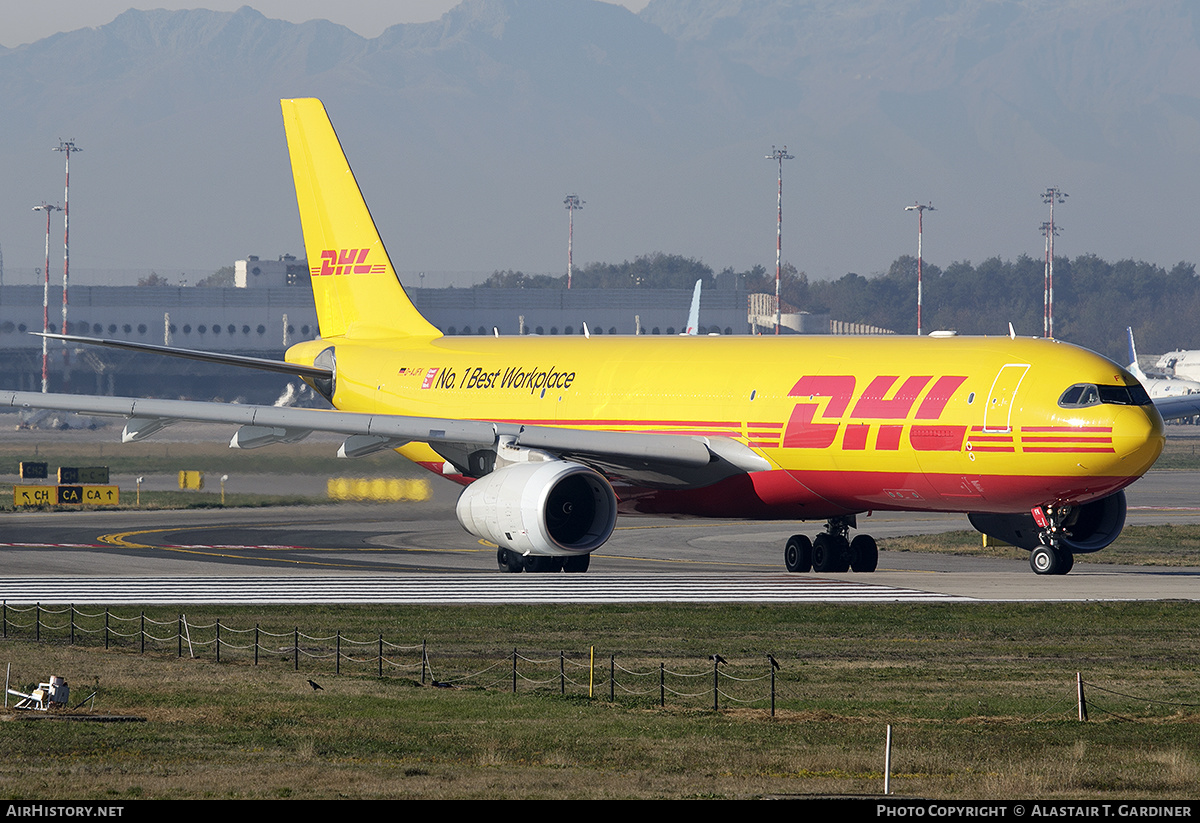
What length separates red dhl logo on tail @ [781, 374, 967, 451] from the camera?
3612 centimetres

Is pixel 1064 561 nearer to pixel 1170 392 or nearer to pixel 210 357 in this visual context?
pixel 210 357

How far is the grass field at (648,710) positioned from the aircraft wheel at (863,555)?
851 centimetres

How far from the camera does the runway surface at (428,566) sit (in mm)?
35812

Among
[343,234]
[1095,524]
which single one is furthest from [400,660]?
[343,234]

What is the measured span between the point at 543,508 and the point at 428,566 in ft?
24.8

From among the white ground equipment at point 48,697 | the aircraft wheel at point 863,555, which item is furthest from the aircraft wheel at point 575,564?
the white ground equipment at point 48,697

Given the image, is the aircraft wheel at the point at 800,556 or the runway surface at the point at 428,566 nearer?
the runway surface at the point at 428,566

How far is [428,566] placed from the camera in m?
43.4

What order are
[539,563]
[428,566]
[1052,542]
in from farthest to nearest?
[428,566]
[539,563]
[1052,542]

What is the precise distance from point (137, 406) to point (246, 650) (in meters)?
14.7

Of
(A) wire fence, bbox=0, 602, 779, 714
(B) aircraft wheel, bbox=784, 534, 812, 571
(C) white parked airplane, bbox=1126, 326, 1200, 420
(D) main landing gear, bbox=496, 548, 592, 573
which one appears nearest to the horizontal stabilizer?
(D) main landing gear, bbox=496, 548, 592, 573

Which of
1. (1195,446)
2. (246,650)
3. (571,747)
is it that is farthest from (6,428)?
(571,747)

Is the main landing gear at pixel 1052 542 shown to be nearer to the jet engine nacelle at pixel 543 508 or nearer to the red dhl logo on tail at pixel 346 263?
the jet engine nacelle at pixel 543 508

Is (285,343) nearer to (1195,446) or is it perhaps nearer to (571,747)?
(1195,446)
